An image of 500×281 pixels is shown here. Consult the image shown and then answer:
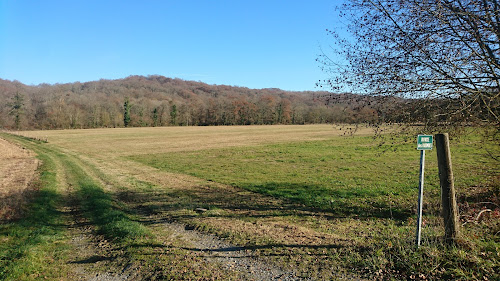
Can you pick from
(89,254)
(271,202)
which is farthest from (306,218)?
(89,254)

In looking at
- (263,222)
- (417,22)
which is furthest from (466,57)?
(263,222)

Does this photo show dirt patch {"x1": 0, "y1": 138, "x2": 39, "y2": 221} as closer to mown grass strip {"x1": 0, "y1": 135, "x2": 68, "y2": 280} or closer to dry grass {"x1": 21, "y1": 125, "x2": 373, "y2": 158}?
mown grass strip {"x1": 0, "y1": 135, "x2": 68, "y2": 280}

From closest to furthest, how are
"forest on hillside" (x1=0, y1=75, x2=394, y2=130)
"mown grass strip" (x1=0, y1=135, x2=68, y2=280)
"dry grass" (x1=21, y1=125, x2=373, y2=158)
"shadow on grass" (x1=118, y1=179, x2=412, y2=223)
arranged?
"mown grass strip" (x1=0, y1=135, x2=68, y2=280), "shadow on grass" (x1=118, y1=179, x2=412, y2=223), "dry grass" (x1=21, y1=125, x2=373, y2=158), "forest on hillside" (x1=0, y1=75, x2=394, y2=130)

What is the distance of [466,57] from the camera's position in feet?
23.6

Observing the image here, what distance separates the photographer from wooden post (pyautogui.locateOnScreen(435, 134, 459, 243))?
542 centimetres

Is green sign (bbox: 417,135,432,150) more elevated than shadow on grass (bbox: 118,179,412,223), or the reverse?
green sign (bbox: 417,135,432,150)

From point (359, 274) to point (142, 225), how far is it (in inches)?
238

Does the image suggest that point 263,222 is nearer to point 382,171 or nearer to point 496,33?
point 496,33

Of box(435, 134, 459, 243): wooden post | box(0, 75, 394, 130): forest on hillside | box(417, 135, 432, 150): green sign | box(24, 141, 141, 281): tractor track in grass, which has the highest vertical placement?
box(0, 75, 394, 130): forest on hillside

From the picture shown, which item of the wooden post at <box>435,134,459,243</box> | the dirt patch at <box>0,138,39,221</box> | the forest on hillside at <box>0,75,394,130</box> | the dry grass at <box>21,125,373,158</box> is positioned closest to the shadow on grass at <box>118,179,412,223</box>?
the dry grass at <box>21,125,373,158</box>

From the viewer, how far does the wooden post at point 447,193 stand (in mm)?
5422

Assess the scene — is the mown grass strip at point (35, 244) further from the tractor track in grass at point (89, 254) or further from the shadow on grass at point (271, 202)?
the shadow on grass at point (271, 202)

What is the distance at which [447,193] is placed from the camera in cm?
557

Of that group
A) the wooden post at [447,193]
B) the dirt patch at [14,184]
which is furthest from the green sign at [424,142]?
the dirt patch at [14,184]
